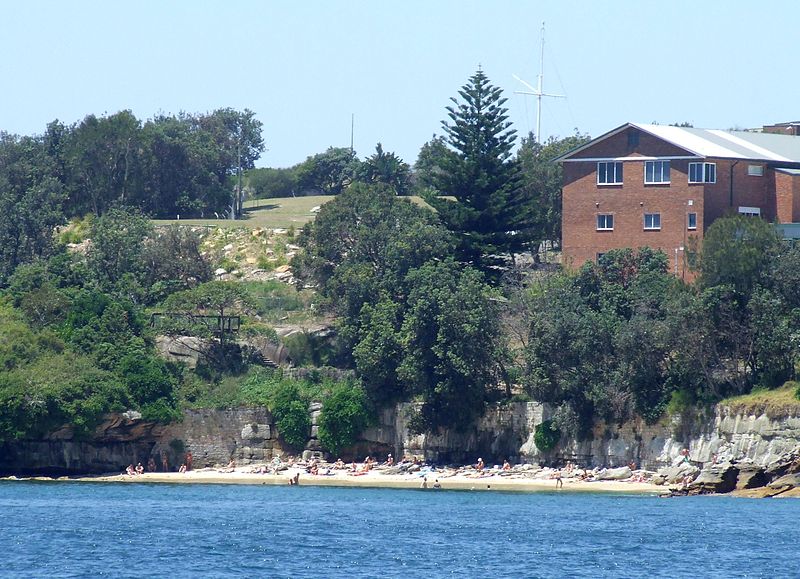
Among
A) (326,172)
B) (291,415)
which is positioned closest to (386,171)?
(326,172)

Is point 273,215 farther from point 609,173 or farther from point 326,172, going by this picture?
point 609,173

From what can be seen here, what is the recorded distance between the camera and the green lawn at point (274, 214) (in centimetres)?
8856

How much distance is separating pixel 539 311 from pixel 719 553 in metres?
20.1

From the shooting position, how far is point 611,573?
1591 inches

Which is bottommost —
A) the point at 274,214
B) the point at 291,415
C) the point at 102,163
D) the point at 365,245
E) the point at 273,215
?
the point at 291,415

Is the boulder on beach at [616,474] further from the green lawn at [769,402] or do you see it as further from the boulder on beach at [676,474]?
the green lawn at [769,402]

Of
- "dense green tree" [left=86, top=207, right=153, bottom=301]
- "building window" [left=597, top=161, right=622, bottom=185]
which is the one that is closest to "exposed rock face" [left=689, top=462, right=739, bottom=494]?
"building window" [left=597, top=161, right=622, bottom=185]

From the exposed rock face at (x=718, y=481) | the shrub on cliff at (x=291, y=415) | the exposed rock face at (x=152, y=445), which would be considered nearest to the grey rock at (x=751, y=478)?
the exposed rock face at (x=718, y=481)

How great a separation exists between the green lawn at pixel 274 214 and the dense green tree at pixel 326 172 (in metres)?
2.10

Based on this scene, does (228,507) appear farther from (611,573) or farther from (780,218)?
(780,218)

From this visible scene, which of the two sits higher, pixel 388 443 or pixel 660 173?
pixel 660 173

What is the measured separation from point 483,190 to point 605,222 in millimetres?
5438

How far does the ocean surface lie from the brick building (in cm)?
1608

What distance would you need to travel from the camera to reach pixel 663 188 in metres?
70.4
